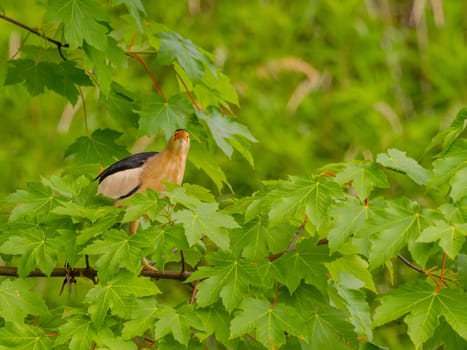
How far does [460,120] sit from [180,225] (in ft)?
1.80

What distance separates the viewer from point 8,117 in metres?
4.65

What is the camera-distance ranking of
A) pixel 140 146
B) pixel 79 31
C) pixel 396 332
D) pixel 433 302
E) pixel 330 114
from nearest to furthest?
pixel 433 302
pixel 79 31
pixel 140 146
pixel 396 332
pixel 330 114

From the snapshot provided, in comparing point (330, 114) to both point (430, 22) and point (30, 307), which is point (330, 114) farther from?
point (30, 307)

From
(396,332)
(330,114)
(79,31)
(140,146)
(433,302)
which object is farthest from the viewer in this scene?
(330,114)

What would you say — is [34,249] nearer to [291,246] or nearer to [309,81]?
[291,246]

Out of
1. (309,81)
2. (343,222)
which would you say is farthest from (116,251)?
(309,81)

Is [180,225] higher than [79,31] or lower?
lower

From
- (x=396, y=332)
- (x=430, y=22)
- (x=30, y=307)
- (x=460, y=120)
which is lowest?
(x=396, y=332)

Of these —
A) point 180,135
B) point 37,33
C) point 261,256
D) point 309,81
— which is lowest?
point 309,81

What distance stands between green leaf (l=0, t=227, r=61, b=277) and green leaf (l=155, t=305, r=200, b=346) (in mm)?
239

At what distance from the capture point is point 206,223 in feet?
5.84

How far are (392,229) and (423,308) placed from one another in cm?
15

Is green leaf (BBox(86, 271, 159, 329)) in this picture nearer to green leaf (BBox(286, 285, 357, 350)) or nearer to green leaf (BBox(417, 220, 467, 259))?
green leaf (BBox(286, 285, 357, 350))

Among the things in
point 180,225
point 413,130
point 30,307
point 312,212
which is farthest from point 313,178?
point 413,130
